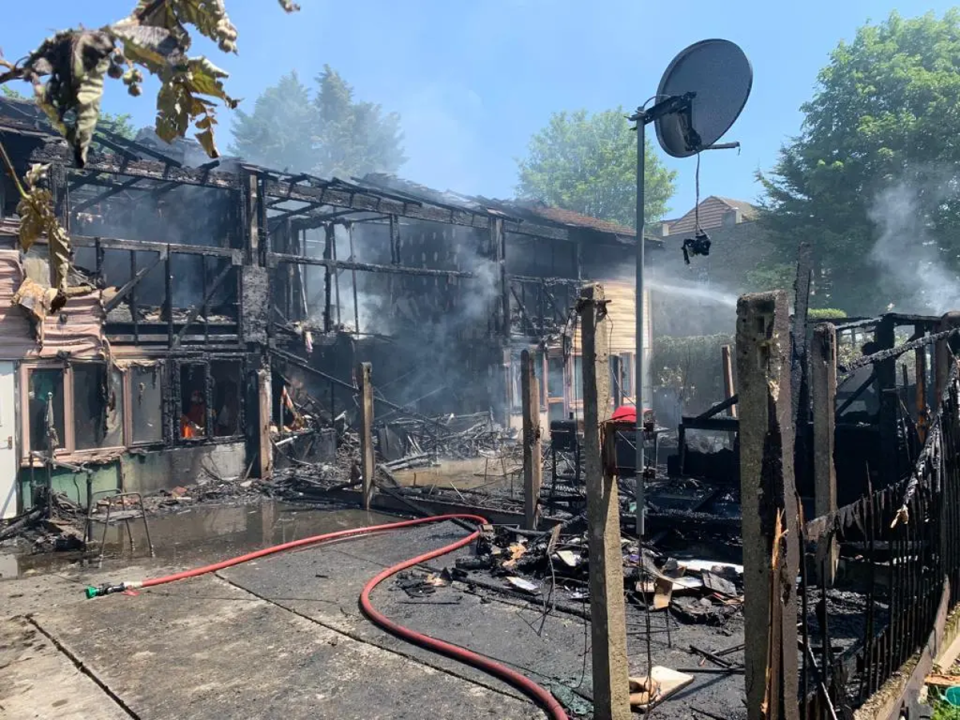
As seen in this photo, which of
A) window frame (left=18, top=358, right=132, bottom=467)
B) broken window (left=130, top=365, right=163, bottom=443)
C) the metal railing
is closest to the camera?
the metal railing

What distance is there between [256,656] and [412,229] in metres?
18.3

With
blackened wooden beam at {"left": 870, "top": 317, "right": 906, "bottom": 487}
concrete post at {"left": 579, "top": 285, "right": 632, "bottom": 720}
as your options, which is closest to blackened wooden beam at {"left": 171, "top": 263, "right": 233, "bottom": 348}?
blackened wooden beam at {"left": 870, "top": 317, "right": 906, "bottom": 487}

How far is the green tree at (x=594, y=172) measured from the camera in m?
49.6

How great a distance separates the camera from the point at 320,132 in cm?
5909

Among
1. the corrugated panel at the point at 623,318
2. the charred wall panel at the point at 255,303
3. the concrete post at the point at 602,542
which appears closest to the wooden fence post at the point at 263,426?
the charred wall panel at the point at 255,303

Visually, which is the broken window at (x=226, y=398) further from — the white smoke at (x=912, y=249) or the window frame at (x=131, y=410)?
the white smoke at (x=912, y=249)

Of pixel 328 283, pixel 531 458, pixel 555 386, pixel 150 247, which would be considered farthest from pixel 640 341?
pixel 555 386

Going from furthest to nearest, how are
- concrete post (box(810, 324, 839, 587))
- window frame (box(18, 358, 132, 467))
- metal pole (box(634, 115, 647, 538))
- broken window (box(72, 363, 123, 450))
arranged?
broken window (box(72, 363, 123, 450)), window frame (box(18, 358, 132, 467)), concrete post (box(810, 324, 839, 587)), metal pole (box(634, 115, 647, 538))

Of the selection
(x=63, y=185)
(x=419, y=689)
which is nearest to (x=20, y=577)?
(x=419, y=689)

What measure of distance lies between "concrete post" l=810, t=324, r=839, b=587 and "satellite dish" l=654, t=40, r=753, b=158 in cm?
203

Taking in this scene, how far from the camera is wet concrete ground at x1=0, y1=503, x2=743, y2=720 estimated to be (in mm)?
4895

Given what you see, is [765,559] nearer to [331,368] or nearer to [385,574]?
[385,574]

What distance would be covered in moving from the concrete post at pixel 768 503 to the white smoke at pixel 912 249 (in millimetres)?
27821

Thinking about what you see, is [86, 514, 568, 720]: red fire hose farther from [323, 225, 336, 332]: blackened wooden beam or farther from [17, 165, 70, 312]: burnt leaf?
[323, 225, 336, 332]: blackened wooden beam
